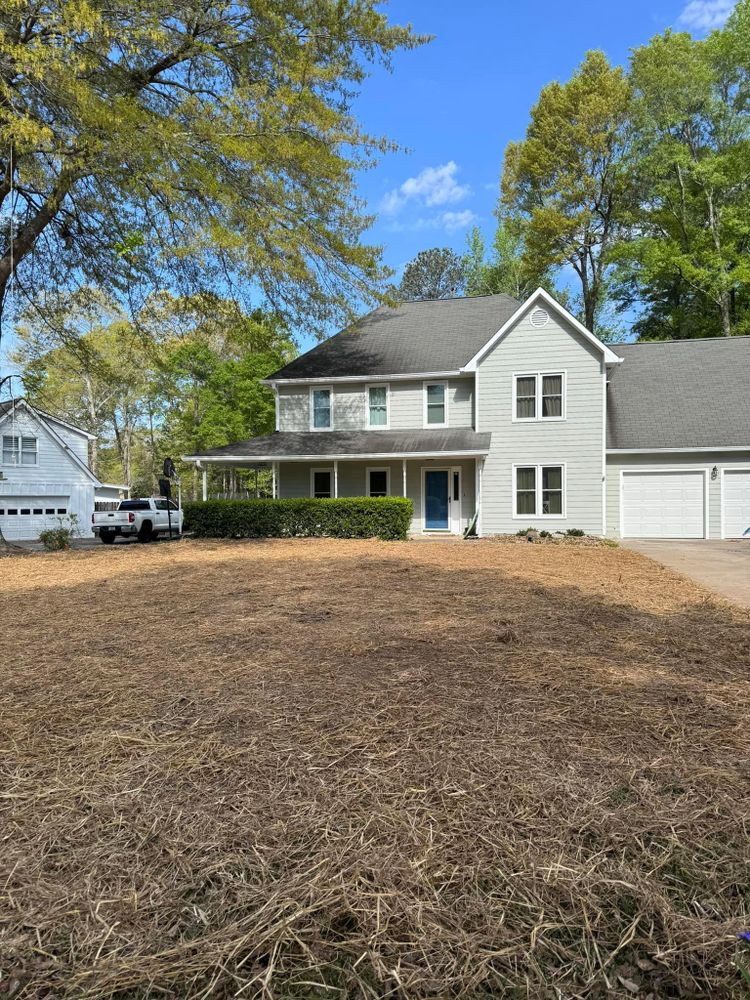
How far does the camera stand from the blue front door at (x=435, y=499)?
18.8 metres

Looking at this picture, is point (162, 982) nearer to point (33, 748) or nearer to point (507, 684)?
point (33, 748)

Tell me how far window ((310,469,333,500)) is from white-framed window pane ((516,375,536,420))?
6.68 metres

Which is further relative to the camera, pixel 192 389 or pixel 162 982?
pixel 192 389

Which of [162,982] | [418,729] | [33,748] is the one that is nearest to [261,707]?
[418,729]

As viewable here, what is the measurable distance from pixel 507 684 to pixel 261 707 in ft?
4.84

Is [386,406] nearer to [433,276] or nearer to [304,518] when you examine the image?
[304,518]

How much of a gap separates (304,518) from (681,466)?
36.8 feet

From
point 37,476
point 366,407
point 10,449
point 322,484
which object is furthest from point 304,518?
point 10,449

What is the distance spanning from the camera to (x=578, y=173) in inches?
1105

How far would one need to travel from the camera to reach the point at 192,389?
3788cm

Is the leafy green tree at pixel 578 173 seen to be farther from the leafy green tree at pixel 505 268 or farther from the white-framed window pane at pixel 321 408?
the white-framed window pane at pixel 321 408

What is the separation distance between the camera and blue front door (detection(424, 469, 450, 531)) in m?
18.8

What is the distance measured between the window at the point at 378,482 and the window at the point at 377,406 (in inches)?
64.7

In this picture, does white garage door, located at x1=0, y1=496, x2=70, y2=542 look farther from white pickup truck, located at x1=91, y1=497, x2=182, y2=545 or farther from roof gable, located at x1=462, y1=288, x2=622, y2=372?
roof gable, located at x1=462, y1=288, x2=622, y2=372
